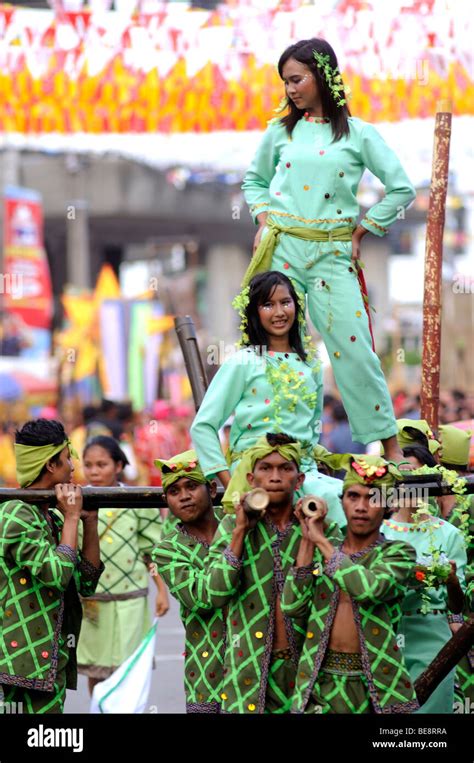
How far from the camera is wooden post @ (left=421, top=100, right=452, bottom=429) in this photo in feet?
23.9

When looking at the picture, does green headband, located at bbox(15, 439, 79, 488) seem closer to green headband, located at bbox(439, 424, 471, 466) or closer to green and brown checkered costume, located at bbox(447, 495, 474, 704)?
green and brown checkered costume, located at bbox(447, 495, 474, 704)

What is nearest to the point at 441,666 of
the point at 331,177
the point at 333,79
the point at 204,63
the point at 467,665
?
the point at 467,665

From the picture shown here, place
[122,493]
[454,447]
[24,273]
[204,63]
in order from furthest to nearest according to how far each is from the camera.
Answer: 1. [24,273]
2. [204,63]
3. [454,447]
4. [122,493]

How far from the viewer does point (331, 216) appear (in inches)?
267

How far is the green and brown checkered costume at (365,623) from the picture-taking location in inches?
230

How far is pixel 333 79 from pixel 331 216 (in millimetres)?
563

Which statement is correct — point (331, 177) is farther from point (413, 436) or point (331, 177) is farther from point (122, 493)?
point (122, 493)

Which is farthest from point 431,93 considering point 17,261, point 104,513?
point 17,261

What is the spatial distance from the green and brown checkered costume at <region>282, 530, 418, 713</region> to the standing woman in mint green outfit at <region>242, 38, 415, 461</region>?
1067 millimetres

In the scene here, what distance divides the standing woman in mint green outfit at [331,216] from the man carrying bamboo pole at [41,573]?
3.82 ft

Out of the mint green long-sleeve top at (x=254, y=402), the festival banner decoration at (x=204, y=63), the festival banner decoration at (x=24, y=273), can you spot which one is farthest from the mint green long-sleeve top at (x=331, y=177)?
the festival banner decoration at (x=24, y=273)

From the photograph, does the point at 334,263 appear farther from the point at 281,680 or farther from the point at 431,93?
the point at 431,93

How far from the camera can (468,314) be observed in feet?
110

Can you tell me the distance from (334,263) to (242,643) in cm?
166
